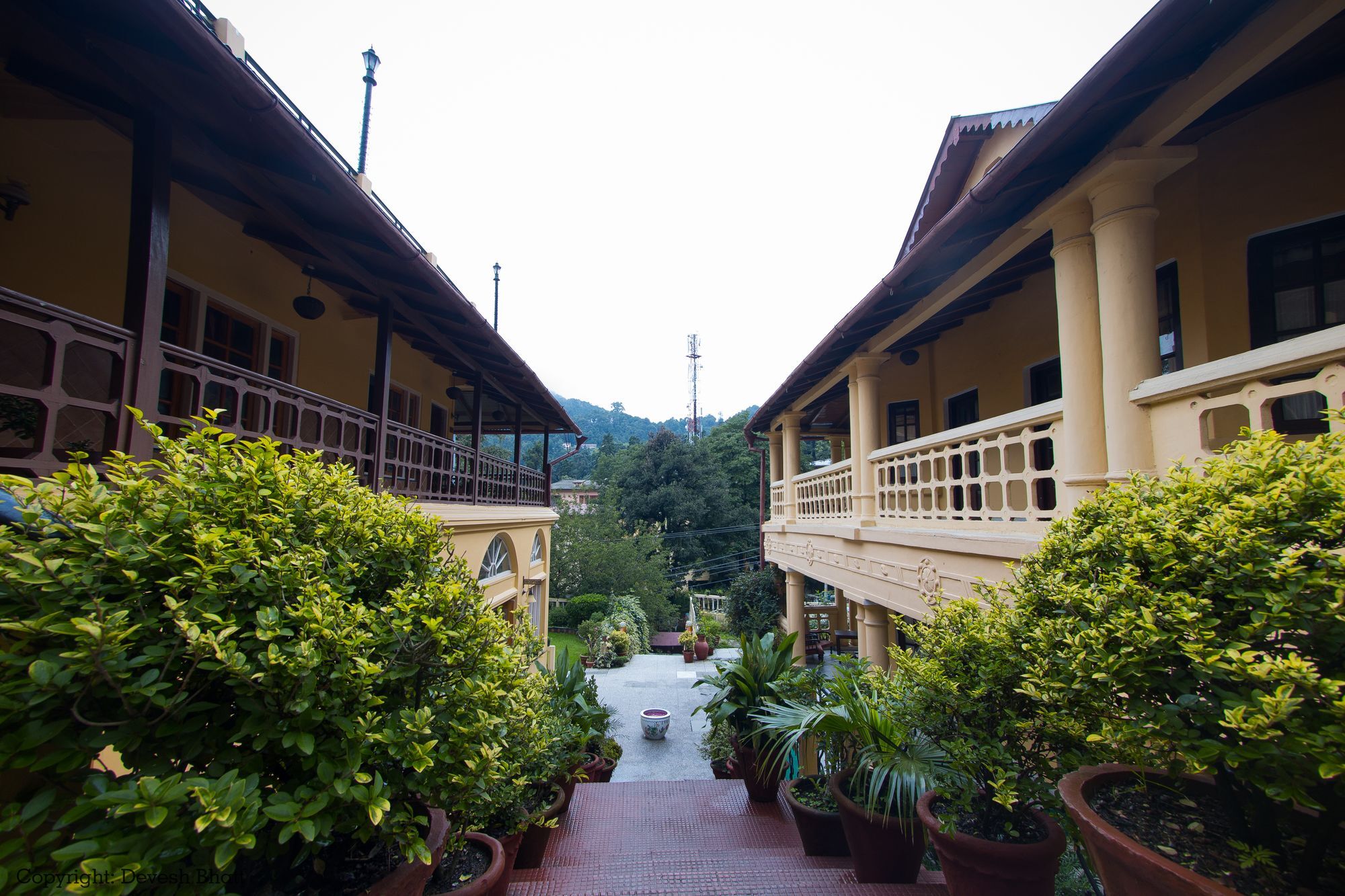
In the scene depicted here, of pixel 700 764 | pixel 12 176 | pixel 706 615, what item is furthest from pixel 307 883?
pixel 706 615

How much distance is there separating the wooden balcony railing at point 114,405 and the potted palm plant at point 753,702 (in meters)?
3.57

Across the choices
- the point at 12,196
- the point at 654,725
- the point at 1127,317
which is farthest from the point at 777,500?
the point at 12,196

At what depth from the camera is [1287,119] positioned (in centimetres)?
422

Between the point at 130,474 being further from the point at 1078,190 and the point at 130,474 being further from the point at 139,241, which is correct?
the point at 1078,190

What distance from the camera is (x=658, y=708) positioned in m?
12.4

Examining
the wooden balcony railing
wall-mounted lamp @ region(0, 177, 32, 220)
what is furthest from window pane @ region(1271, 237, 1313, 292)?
wall-mounted lamp @ region(0, 177, 32, 220)

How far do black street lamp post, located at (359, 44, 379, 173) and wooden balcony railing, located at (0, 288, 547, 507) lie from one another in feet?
15.2

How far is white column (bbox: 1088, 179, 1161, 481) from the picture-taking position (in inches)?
134

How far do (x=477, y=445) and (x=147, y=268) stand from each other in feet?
16.9

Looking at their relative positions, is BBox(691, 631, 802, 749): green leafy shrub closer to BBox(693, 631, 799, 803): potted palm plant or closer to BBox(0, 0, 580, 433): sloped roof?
BBox(693, 631, 799, 803): potted palm plant

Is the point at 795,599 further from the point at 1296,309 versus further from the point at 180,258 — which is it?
the point at 180,258

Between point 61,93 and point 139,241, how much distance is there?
1145mm

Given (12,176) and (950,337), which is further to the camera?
(950,337)

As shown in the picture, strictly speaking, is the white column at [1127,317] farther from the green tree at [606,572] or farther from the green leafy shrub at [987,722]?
the green tree at [606,572]
